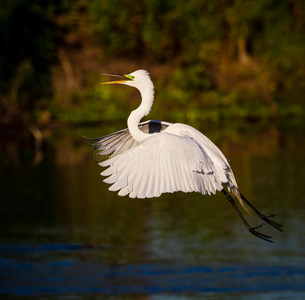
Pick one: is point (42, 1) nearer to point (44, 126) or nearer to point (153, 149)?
point (44, 126)

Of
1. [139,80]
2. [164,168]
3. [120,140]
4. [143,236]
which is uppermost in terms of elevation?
[139,80]

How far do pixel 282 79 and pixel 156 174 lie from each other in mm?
26754

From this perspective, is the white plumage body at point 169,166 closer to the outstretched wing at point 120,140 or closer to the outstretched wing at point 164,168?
the outstretched wing at point 164,168

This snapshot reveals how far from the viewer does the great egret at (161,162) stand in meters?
6.29

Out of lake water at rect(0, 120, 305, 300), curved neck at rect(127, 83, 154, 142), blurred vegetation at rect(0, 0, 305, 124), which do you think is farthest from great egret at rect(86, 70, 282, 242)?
blurred vegetation at rect(0, 0, 305, 124)

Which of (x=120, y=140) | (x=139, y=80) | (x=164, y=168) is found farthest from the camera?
(x=120, y=140)

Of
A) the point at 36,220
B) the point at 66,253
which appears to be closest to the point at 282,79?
the point at 36,220

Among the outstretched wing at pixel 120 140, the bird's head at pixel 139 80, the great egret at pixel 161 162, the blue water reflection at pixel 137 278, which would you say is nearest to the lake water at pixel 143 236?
the blue water reflection at pixel 137 278

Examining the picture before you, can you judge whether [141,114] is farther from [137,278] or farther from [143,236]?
[143,236]

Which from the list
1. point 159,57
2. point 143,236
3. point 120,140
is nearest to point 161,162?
point 120,140

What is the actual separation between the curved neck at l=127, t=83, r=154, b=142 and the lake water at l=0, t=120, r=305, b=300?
6.47 m

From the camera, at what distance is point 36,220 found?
60.3 feet

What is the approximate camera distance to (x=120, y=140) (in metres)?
7.44

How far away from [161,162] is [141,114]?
1.64 ft
